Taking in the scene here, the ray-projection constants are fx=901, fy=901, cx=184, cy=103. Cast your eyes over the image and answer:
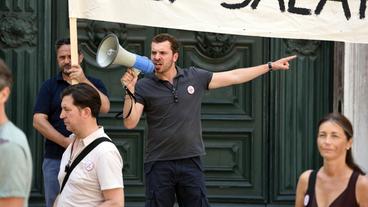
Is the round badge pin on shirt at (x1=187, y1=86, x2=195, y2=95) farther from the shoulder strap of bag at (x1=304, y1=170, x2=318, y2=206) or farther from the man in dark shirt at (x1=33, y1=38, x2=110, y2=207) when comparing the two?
the shoulder strap of bag at (x1=304, y1=170, x2=318, y2=206)

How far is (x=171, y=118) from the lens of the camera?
6406 mm

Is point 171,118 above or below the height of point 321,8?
below

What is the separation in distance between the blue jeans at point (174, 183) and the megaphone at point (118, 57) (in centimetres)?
81

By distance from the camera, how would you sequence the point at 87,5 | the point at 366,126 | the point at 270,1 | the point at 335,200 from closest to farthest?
the point at 335,200 → the point at 87,5 → the point at 270,1 → the point at 366,126

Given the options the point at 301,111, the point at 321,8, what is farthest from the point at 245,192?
the point at 321,8

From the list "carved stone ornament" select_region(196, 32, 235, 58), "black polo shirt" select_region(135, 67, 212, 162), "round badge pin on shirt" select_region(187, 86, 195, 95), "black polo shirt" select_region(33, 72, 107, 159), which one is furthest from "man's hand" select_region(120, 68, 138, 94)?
"carved stone ornament" select_region(196, 32, 235, 58)

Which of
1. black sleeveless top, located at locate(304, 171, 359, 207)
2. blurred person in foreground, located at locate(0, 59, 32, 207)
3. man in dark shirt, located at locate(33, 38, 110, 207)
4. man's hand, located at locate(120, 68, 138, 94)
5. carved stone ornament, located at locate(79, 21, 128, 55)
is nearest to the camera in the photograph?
blurred person in foreground, located at locate(0, 59, 32, 207)

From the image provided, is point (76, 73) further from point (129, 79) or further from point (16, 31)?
point (16, 31)

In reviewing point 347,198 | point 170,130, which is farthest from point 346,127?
point 170,130

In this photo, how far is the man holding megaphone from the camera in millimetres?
6395

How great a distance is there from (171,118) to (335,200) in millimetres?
2113

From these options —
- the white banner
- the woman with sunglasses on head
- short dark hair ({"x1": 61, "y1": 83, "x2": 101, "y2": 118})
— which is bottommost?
the woman with sunglasses on head

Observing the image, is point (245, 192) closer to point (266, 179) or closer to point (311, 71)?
point (266, 179)

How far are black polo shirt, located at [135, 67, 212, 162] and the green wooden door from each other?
6.43 feet
